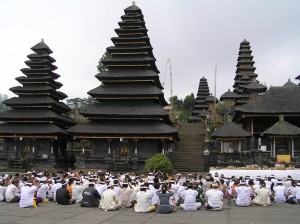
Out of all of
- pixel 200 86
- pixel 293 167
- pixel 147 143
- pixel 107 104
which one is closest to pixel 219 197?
pixel 293 167

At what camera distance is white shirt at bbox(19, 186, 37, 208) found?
17891 millimetres

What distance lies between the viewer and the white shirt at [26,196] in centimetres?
1789

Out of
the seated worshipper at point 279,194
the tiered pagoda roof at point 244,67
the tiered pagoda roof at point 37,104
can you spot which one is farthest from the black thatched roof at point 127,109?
the tiered pagoda roof at point 244,67

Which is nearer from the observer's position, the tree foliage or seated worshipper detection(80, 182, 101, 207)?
seated worshipper detection(80, 182, 101, 207)

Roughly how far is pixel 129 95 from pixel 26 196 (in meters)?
26.2

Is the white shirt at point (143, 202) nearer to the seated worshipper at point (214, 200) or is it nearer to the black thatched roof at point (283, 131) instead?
the seated worshipper at point (214, 200)

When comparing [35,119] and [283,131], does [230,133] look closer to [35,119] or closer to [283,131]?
[283,131]

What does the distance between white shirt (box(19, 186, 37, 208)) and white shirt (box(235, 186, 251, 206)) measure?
931 cm

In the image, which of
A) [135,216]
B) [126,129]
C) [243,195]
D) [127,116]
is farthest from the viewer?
[127,116]

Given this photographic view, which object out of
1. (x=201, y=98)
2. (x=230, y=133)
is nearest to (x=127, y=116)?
(x=230, y=133)

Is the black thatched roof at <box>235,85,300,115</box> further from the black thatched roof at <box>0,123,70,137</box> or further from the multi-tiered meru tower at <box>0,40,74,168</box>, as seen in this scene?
the multi-tiered meru tower at <box>0,40,74,168</box>

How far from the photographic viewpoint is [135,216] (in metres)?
16.3

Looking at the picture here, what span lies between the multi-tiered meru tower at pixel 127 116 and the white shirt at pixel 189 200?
876 inches

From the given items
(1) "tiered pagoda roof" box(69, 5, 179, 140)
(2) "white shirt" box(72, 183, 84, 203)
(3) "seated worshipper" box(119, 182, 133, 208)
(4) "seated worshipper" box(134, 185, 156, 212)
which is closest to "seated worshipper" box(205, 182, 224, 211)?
(4) "seated worshipper" box(134, 185, 156, 212)
